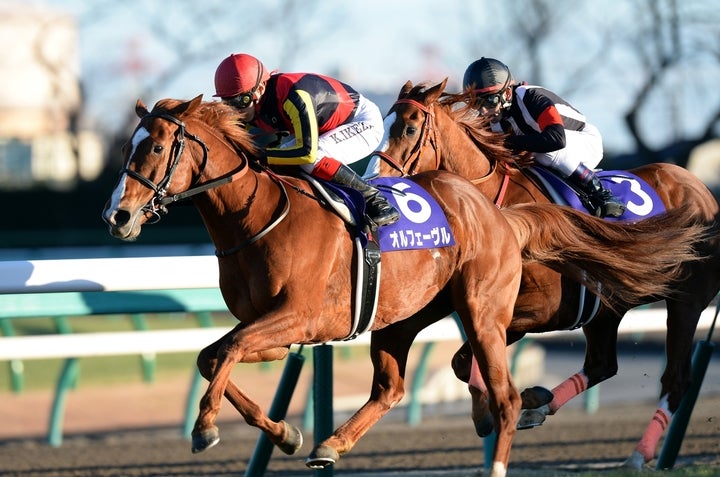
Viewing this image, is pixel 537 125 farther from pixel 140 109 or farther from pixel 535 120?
pixel 140 109

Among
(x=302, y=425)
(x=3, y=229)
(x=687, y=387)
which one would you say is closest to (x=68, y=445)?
(x=302, y=425)

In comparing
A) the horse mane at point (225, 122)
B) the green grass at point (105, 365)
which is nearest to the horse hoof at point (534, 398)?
the horse mane at point (225, 122)

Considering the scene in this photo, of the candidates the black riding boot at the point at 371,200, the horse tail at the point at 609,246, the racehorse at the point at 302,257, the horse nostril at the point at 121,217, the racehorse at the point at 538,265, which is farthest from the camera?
the racehorse at the point at 538,265

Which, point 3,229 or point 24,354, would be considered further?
point 3,229

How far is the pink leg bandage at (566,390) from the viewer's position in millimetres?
5723

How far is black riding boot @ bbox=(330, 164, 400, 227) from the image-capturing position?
473 centimetres

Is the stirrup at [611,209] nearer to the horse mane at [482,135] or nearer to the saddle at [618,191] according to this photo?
the saddle at [618,191]

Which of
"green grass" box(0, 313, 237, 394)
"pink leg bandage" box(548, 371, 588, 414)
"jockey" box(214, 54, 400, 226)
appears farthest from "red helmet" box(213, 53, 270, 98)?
"green grass" box(0, 313, 237, 394)

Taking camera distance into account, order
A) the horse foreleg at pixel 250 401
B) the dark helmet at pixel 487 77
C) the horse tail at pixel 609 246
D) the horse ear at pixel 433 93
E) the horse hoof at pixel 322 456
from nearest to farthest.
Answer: the horse foreleg at pixel 250 401 → the horse hoof at pixel 322 456 → the horse tail at pixel 609 246 → the horse ear at pixel 433 93 → the dark helmet at pixel 487 77

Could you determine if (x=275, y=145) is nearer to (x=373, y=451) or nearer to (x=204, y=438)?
(x=204, y=438)

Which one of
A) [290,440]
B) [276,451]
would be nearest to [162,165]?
[290,440]

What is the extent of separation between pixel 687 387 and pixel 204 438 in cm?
275

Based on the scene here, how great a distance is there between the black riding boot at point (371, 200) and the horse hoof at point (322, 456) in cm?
92

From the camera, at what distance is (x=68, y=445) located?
7.67 m
